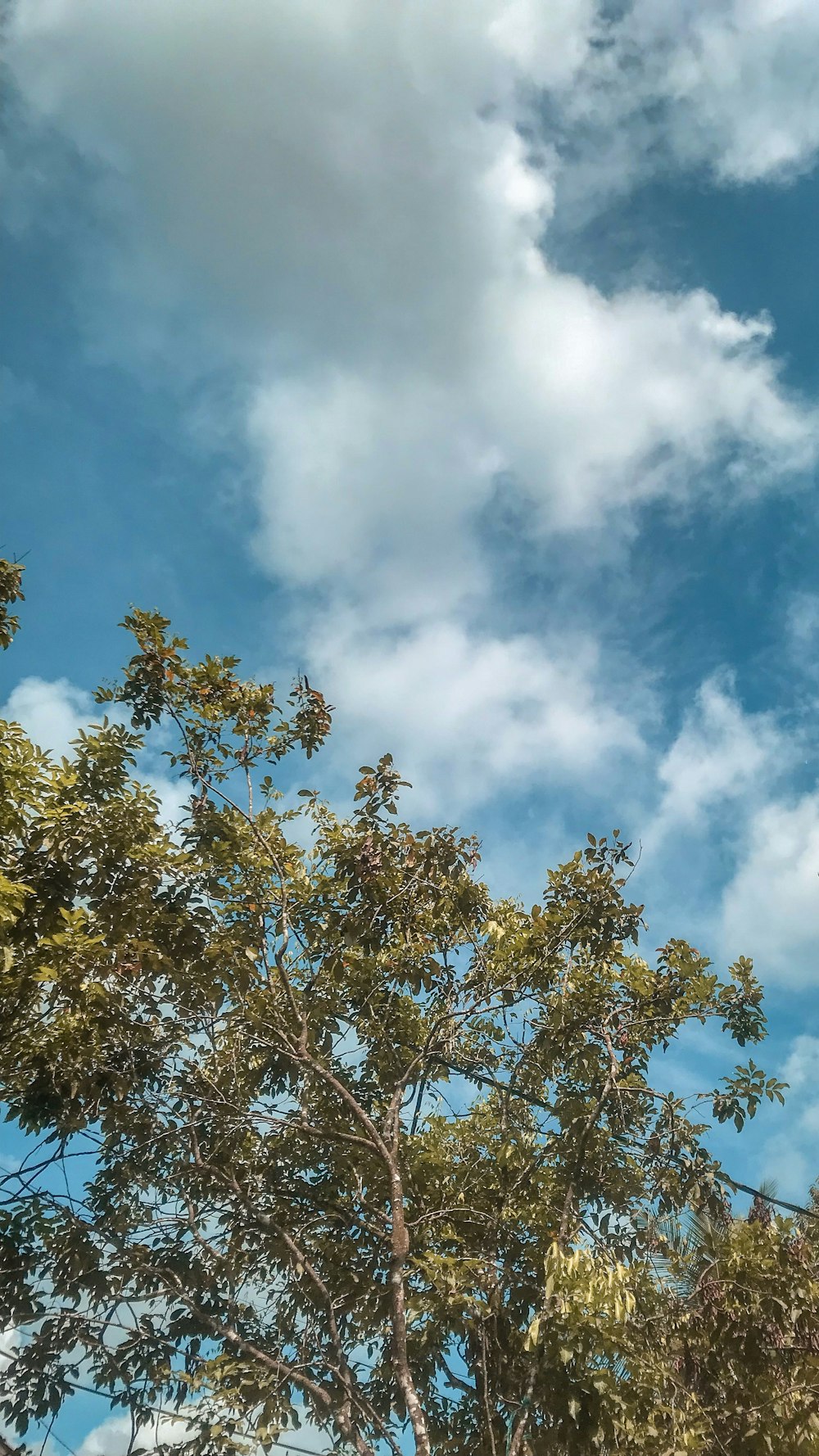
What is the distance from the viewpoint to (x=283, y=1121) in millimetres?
7852

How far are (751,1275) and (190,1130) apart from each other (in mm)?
5234

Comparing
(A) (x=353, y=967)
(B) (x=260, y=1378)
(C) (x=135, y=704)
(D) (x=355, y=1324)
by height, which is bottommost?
(B) (x=260, y=1378)

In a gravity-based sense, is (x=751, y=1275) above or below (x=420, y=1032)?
below

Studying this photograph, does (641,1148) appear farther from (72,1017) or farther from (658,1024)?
(72,1017)

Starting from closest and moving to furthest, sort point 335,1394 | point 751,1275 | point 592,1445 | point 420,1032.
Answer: point 592,1445 < point 335,1394 < point 751,1275 < point 420,1032

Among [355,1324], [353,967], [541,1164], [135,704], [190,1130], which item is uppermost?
[135,704]

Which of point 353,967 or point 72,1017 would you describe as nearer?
point 72,1017

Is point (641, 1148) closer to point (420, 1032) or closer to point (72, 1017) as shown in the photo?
point (420, 1032)

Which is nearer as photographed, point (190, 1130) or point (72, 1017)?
point (72, 1017)

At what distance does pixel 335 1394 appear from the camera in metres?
7.64

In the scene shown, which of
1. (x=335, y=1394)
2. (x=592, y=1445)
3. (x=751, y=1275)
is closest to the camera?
(x=592, y=1445)

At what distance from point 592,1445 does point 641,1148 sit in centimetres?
235

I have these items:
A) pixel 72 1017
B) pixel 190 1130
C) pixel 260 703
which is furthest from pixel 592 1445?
pixel 260 703

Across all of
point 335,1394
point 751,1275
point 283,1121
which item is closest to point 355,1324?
point 335,1394
